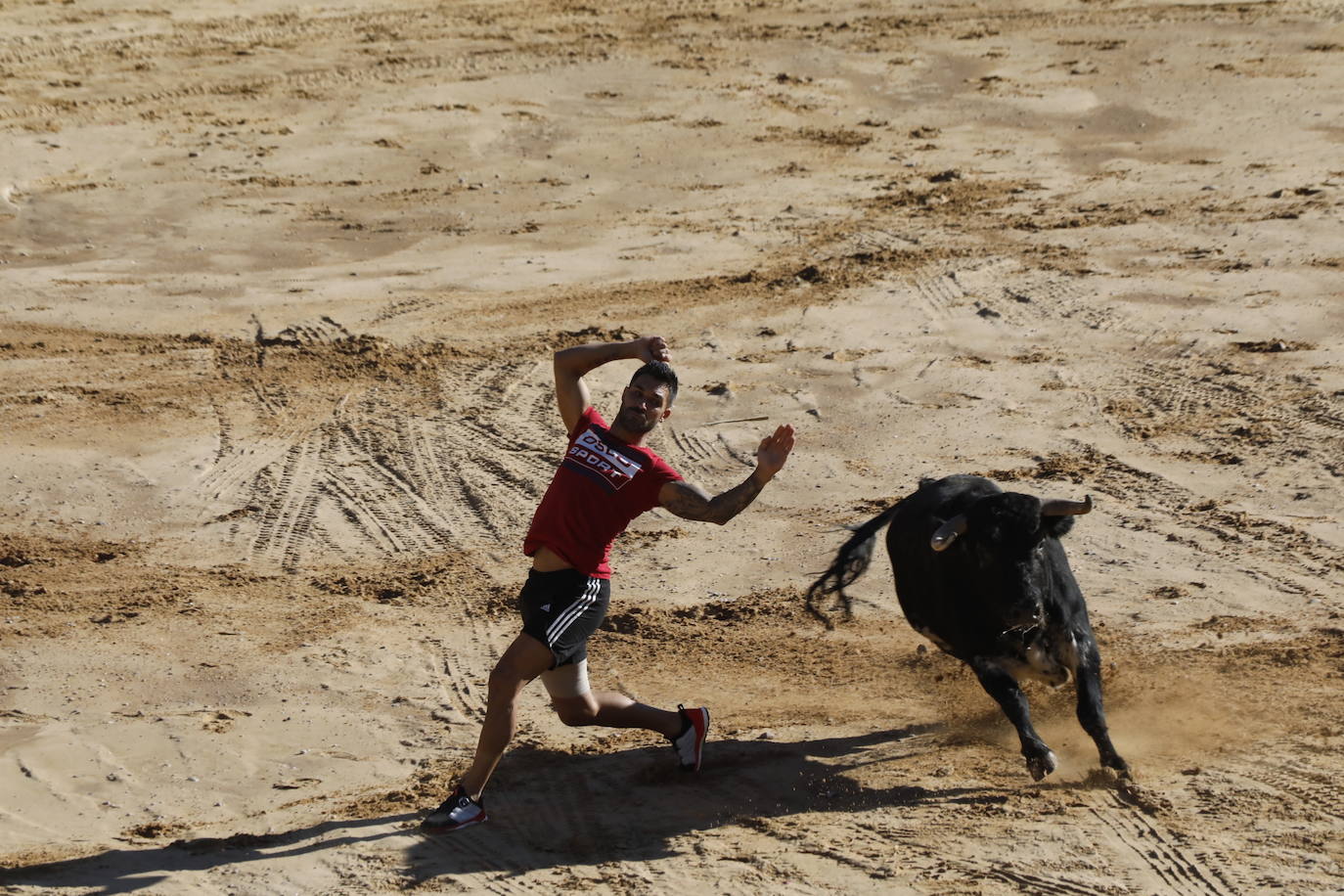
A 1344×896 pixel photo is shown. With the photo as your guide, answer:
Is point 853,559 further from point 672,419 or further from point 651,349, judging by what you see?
point 672,419

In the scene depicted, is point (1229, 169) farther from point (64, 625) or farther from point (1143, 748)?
point (64, 625)

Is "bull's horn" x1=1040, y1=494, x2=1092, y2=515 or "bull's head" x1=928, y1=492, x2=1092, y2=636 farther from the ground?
"bull's horn" x1=1040, y1=494, x2=1092, y2=515

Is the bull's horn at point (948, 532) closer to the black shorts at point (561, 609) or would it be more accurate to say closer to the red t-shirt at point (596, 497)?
the red t-shirt at point (596, 497)

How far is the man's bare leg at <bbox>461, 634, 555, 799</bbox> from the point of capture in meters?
6.82

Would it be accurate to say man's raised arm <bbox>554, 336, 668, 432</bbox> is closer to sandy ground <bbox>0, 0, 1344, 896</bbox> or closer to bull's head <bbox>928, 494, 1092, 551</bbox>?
bull's head <bbox>928, 494, 1092, 551</bbox>

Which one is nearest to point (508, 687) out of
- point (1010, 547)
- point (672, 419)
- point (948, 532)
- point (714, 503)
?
point (714, 503)

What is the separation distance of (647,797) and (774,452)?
2133 mm

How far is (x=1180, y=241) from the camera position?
48.4 ft

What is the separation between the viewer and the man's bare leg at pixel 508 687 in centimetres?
682

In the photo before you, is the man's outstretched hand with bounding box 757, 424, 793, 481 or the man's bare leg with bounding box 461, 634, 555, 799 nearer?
the man's outstretched hand with bounding box 757, 424, 793, 481

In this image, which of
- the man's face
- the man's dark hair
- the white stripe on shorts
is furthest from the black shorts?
the man's dark hair

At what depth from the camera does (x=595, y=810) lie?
24.1ft

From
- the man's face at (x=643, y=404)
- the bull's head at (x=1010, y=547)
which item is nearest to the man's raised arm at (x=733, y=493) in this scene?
the man's face at (x=643, y=404)

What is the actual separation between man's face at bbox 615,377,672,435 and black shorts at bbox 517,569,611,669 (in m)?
0.72
